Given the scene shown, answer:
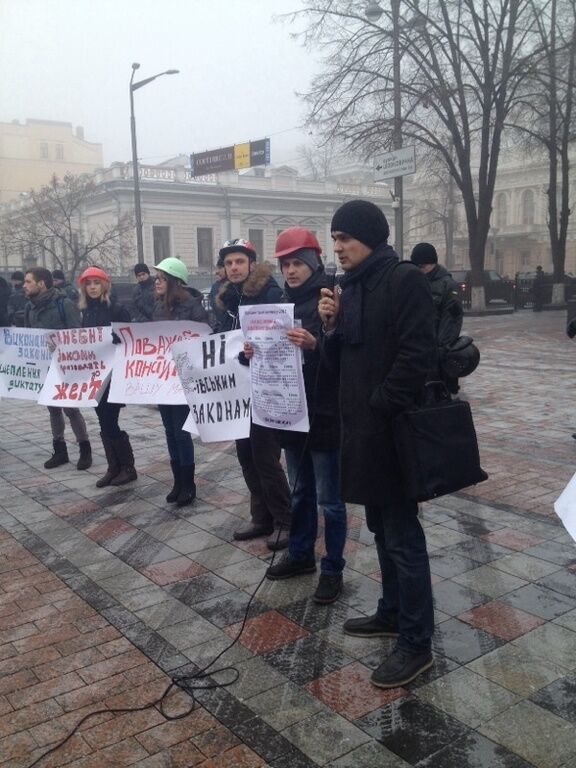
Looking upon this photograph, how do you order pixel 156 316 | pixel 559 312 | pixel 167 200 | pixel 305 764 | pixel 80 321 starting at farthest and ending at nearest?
pixel 167 200, pixel 559 312, pixel 80 321, pixel 156 316, pixel 305 764

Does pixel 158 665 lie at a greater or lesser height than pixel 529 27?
lesser

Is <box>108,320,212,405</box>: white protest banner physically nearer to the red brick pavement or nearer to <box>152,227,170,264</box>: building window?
the red brick pavement

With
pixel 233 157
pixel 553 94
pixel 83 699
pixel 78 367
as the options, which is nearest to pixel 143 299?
pixel 78 367

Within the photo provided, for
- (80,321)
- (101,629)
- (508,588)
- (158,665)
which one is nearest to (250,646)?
(158,665)

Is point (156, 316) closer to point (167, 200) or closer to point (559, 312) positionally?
point (559, 312)

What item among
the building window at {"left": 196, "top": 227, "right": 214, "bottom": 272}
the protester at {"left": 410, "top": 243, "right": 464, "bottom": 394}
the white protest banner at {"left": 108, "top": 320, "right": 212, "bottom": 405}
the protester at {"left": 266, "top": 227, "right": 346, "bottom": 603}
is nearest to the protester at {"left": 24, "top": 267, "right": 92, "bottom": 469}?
the white protest banner at {"left": 108, "top": 320, "right": 212, "bottom": 405}

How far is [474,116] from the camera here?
2739cm

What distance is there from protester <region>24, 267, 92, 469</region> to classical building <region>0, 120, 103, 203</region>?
70.8 meters

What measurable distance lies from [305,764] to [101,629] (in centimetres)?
146

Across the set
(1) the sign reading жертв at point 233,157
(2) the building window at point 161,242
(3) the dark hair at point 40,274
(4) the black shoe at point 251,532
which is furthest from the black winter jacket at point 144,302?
(2) the building window at point 161,242

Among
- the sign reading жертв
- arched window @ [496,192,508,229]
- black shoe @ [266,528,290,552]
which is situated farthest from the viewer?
arched window @ [496,192,508,229]

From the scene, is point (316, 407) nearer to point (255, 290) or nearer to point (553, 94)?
point (255, 290)

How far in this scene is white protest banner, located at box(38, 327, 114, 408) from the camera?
21.0 feet

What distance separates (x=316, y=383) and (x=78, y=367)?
10.8 feet
